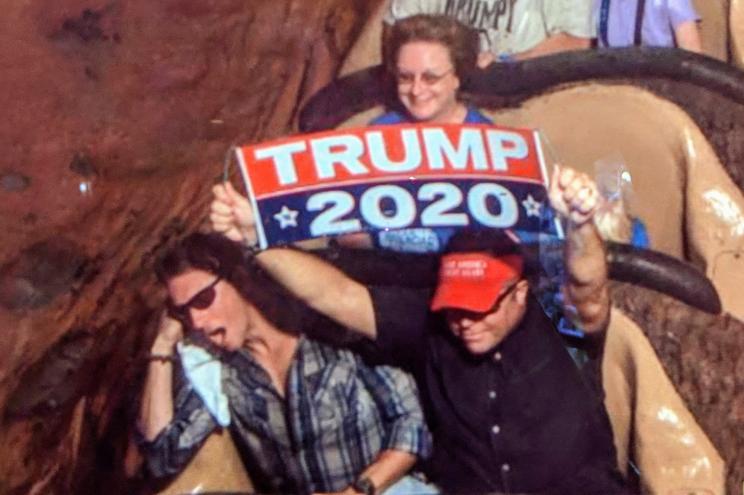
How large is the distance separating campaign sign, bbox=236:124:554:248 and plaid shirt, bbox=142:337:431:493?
60 mm

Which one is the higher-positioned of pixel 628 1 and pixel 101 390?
pixel 628 1

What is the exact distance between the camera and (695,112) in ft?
Answer: 2.04

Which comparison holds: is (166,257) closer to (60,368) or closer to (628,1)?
(60,368)

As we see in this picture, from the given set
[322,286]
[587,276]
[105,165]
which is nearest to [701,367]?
[587,276]

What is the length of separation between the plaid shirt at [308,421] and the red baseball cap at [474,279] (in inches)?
1.6

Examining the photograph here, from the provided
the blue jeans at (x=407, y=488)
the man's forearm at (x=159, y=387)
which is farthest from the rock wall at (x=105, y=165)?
the blue jeans at (x=407, y=488)

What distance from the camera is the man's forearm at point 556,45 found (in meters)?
0.62

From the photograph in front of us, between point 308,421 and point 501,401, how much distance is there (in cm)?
8

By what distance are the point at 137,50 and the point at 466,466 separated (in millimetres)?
244

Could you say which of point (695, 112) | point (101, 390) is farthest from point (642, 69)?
point (101, 390)

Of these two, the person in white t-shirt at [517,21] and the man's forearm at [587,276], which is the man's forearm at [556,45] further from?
the man's forearm at [587,276]

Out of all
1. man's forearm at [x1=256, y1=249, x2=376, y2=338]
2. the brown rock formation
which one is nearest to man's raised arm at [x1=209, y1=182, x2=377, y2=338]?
man's forearm at [x1=256, y1=249, x2=376, y2=338]

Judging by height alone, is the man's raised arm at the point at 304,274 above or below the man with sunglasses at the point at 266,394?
above

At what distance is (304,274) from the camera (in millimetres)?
567
